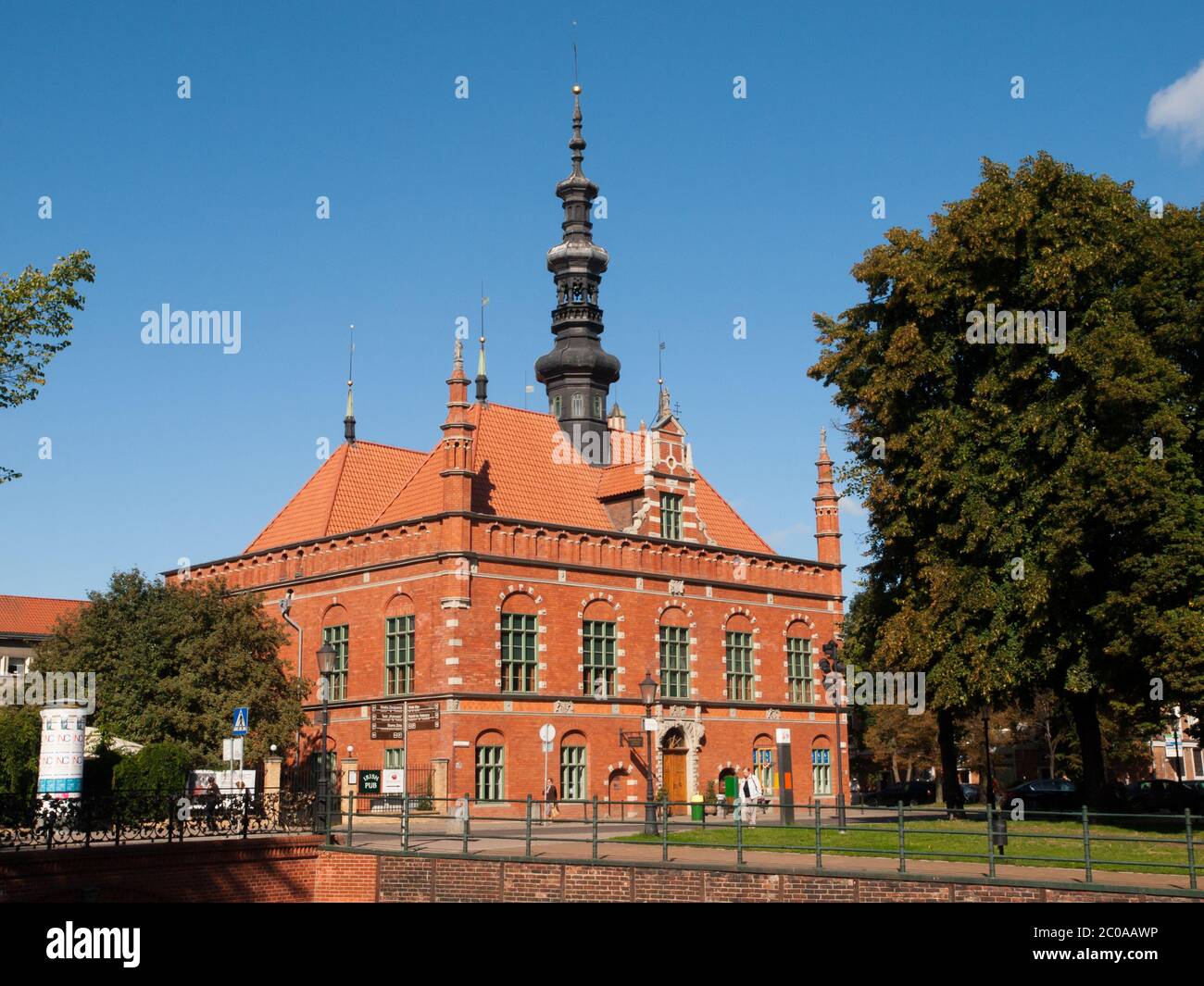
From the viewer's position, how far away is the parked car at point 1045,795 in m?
48.2

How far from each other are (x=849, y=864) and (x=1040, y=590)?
12138 mm

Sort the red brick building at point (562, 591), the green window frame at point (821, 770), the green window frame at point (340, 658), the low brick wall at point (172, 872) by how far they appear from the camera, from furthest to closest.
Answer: the green window frame at point (821, 770) → the green window frame at point (340, 658) → the red brick building at point (562, 591) → the low brick wall at point (172, 872)


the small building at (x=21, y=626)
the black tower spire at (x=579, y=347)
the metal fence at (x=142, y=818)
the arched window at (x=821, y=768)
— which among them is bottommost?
the arched window at (x=821, y=768)

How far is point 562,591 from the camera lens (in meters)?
47.6

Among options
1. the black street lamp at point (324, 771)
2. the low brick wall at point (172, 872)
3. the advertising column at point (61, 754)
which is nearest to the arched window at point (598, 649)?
the black street lamp at point (324, 771)

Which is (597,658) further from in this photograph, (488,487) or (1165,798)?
(1165,798)

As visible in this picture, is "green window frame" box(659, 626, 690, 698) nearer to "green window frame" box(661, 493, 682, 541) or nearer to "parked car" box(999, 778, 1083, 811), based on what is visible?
"green window frame" box(661, 493, 682, 541)

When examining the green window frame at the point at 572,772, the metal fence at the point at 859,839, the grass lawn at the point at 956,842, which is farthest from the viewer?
the green window frame at the point at 572,772

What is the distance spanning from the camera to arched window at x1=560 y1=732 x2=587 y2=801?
45.9 meters

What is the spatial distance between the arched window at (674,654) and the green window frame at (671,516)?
3109 mm

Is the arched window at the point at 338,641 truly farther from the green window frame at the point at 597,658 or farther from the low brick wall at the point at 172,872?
the low brick wall at the point at 172,872

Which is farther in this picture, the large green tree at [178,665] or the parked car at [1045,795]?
the parked car at [1045,795]
